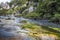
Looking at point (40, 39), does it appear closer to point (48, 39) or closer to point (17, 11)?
point (48, 39)

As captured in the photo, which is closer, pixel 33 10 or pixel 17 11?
pixel 33 10

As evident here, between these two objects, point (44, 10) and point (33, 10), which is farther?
point (33, 10)

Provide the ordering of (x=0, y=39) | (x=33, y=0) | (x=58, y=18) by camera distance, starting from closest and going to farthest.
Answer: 1. (x=0, y=39)
2. (x=58, y=18)
3. (x=33, y=0)

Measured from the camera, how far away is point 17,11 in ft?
394

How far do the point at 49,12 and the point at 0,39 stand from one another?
51.5 metres

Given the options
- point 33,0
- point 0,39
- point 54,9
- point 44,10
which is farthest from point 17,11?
point 0,39

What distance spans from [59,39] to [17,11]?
92.7 metres

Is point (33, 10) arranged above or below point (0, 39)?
below

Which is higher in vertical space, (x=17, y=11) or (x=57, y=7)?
(x=57, y=7)

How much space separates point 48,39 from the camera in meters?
28.9

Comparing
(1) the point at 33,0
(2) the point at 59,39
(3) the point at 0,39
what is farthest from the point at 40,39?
(1) the point at 33,0

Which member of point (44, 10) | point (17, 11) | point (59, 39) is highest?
point (59, 39)

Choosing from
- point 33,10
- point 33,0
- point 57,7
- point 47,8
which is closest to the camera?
point 57,7

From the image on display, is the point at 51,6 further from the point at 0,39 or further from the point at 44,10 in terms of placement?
the point at 0,39
